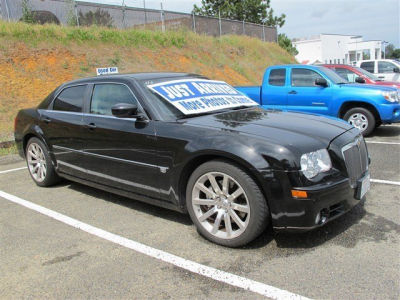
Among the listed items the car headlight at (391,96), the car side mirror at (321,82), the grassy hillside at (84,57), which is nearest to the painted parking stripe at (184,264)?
the grassy hillside at (84,57)

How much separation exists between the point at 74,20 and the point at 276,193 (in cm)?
1671

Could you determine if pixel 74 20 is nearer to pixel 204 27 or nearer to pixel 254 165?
pixel 204 27

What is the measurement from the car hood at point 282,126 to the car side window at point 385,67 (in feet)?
45.4

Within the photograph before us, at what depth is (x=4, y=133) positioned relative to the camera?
959 centimetres

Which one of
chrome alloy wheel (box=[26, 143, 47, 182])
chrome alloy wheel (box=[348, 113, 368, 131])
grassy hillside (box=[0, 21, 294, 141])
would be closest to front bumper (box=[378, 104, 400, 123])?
chrome alloy wheel (box=[348, 113, 368, 131])

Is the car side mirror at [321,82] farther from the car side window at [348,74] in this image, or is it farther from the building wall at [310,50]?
the building wall at [310,50]

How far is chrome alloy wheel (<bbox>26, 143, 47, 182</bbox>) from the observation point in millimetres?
5293

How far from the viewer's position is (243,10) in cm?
4200

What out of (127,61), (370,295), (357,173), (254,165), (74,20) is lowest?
(370,295)

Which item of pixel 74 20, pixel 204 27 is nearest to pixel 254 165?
pixel 74 20

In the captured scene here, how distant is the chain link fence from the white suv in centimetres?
1099

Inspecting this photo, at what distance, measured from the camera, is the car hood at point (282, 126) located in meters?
3.08

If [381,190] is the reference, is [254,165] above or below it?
above

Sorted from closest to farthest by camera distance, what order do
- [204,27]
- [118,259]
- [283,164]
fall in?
[283,164], [118,259], [204,27]
